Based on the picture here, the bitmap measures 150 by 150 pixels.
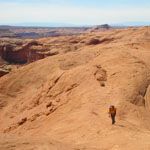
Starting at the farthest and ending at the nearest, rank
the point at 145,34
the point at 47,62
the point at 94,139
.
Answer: the point at 145,34 → the point at 47,62 → the point at 94,139

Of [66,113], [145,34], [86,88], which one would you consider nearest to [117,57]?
[86,88]

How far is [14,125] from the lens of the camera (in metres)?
11.9

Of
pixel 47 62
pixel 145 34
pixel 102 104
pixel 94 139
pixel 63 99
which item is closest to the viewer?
pixel 94 139

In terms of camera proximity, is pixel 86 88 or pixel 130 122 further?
pixel 86 88

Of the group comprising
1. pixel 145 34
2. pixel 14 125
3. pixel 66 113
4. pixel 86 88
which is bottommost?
pixel 14 125

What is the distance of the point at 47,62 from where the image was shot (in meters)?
21.2

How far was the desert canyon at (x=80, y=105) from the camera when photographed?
22.0 feet

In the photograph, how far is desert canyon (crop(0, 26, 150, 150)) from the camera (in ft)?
22.0

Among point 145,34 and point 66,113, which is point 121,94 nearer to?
point 66,113

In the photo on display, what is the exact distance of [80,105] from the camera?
1045cm

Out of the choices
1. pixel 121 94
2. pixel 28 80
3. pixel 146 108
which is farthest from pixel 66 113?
pixel 28 80

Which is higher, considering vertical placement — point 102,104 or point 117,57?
point 117,57

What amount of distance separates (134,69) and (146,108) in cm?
313

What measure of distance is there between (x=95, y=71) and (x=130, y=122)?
5.50 m
